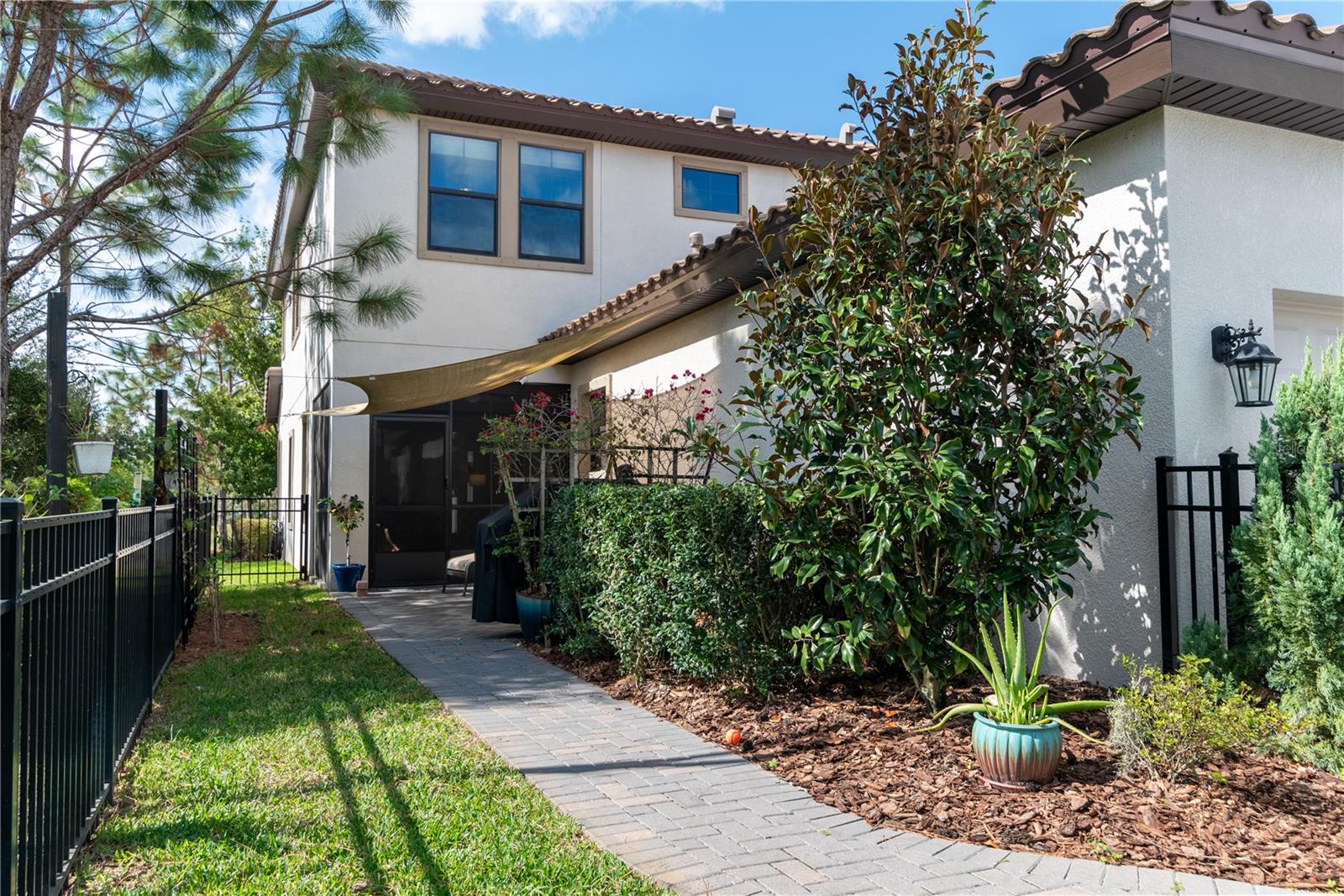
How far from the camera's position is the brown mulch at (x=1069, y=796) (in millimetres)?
3697

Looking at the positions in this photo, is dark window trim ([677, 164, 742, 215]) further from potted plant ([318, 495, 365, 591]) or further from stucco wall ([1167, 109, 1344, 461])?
stucco wall ([1167, 109, 1344, 461])

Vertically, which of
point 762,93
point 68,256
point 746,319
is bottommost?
point 746,319

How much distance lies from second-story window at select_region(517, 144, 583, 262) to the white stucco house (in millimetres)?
30

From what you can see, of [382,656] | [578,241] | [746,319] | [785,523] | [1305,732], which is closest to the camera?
[1305,732]

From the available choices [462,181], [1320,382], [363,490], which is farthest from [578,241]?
[1320,382]

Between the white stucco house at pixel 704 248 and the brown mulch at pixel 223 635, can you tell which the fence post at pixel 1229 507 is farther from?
the brown mulch at pixel 223 635

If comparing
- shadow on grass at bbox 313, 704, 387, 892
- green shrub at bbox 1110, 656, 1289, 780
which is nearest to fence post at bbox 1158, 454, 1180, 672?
green shrub at bbox 1110, 656, 1289, 780

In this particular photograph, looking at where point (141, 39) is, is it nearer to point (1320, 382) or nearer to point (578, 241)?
point (578, 241)

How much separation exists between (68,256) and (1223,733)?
10940 mm

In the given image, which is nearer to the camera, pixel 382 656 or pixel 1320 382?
pixel 1320 382

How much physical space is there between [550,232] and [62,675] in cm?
1176

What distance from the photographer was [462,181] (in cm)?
1392

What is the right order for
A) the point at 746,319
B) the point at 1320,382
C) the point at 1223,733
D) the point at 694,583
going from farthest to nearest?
the point at 746,319 < the point at 694,583 < the point at 1320,382 < the point at 1223,733

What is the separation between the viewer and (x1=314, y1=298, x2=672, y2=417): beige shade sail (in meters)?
10.4
